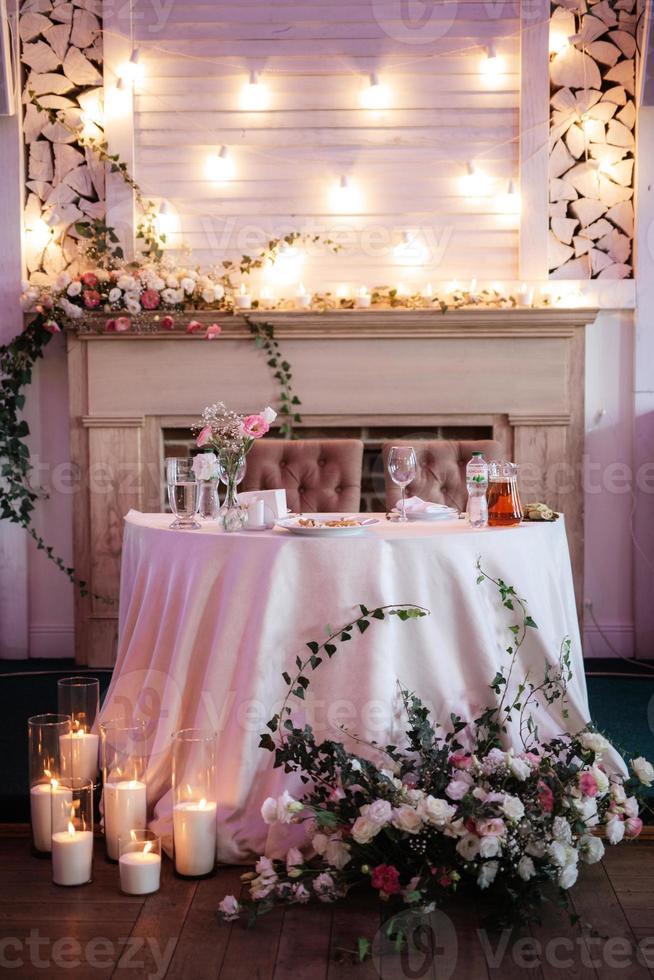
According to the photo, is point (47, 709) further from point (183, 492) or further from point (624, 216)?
point (624, 216)

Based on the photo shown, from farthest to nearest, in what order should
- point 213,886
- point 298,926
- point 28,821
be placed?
point 28,821, point 213,886, point 298,926

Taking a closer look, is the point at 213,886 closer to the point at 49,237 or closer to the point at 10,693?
the point at 10,693

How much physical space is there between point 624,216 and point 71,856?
337cm

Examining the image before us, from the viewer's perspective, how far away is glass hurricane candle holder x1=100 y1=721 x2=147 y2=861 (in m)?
2.39

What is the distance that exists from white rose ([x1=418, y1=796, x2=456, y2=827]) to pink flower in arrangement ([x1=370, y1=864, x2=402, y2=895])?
12cm

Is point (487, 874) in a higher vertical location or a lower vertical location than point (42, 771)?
lower

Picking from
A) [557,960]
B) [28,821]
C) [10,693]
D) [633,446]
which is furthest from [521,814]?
[633,446]

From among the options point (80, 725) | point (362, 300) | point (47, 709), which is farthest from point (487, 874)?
point (362, 300)

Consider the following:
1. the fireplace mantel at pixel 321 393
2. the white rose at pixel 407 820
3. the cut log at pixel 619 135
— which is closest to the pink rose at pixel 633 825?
the white rose at pixel 407 820

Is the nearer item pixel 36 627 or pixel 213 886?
pixel 213 886

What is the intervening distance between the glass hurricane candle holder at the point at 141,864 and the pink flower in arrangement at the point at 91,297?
2454 millimetres

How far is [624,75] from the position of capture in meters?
4.42

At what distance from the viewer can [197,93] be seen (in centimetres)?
443

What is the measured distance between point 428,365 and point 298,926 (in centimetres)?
268
